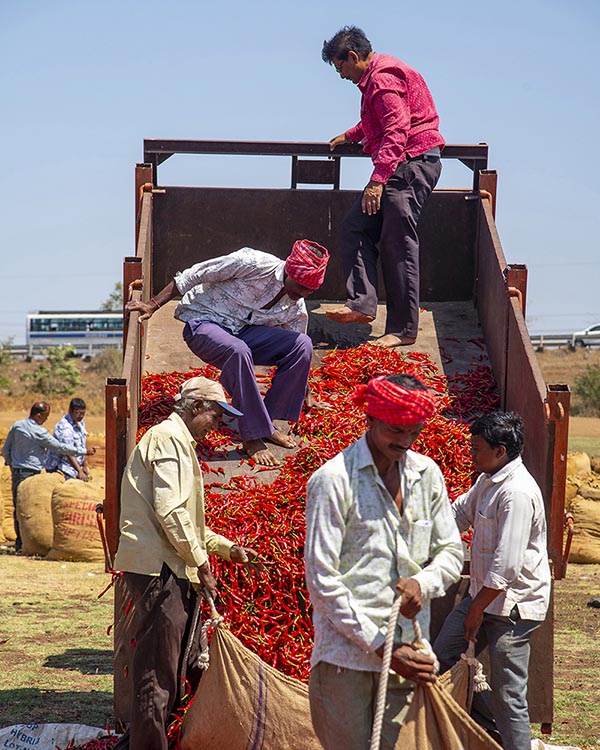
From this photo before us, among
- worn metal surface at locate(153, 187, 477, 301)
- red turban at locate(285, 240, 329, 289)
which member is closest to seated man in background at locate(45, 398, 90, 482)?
worn metal surface at locate(153, 187, 477, 301)

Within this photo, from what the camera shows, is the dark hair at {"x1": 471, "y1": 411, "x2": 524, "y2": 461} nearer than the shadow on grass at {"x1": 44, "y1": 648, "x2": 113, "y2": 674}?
Yes

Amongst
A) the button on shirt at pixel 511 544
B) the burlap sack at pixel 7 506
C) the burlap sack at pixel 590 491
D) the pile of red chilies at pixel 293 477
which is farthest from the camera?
the burlap sack at pixel 7 506

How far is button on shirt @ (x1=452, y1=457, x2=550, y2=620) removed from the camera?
461 centimetres

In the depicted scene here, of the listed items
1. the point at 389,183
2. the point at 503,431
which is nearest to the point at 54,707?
the point at 503,431

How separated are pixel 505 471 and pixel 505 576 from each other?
17.8 inches

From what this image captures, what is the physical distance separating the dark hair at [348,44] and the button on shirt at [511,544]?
3705 mm

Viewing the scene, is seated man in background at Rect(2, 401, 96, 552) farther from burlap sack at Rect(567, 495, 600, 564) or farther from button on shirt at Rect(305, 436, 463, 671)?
button on shirt at Rect(305, 436, 463, 671)

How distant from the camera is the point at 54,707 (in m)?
6.27

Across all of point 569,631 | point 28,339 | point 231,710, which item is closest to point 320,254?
point 231,710

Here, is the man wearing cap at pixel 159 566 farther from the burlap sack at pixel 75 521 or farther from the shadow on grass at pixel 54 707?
the burlap sack at pixel 75 521

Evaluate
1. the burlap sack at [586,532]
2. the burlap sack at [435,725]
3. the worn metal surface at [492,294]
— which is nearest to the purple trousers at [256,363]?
the worn metal surface at [492,294]

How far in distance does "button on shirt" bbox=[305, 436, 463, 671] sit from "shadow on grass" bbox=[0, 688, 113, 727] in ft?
9.25

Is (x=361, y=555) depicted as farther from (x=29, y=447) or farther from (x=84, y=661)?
(x=29, y=447)

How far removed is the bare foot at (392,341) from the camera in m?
7.27
